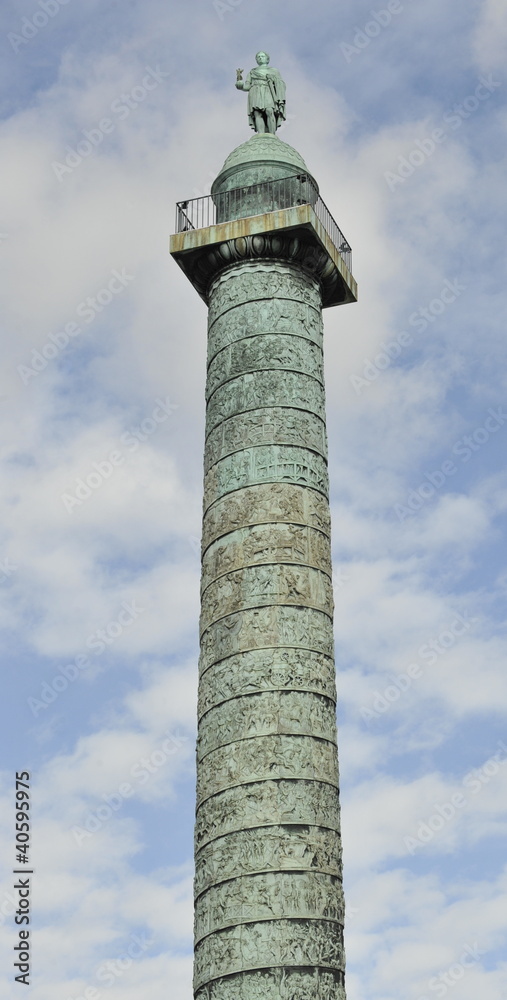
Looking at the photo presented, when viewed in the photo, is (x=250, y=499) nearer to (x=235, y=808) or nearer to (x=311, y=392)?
(x=311, y=392)

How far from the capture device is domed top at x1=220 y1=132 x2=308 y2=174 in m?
15.5

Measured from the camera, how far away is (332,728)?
12.5m

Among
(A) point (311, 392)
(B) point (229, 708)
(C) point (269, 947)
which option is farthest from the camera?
(A) point (311, 392)

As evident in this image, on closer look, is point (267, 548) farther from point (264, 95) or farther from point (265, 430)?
point (264, 95)

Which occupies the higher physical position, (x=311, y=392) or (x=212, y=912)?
(x=311, y=392)

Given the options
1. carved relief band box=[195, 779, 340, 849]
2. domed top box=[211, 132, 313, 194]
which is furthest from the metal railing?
carved relief band box=[195, 779, 340, 849]

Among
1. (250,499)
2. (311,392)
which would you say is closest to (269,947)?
(250,499)

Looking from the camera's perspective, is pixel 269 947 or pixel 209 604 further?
pixel 209 604

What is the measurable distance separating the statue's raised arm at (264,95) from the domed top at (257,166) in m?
0.74

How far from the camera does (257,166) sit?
15.4 m

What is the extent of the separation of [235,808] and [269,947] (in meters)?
1.29

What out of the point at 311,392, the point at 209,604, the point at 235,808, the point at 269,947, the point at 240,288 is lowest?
the point at 269,947

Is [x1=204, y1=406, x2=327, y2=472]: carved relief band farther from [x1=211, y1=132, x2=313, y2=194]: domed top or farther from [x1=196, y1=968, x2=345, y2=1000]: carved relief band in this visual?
[x1=196, y1=968, x2=345, y2=1000]: carved relief band

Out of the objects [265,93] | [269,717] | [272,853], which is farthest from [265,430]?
[265,93]
